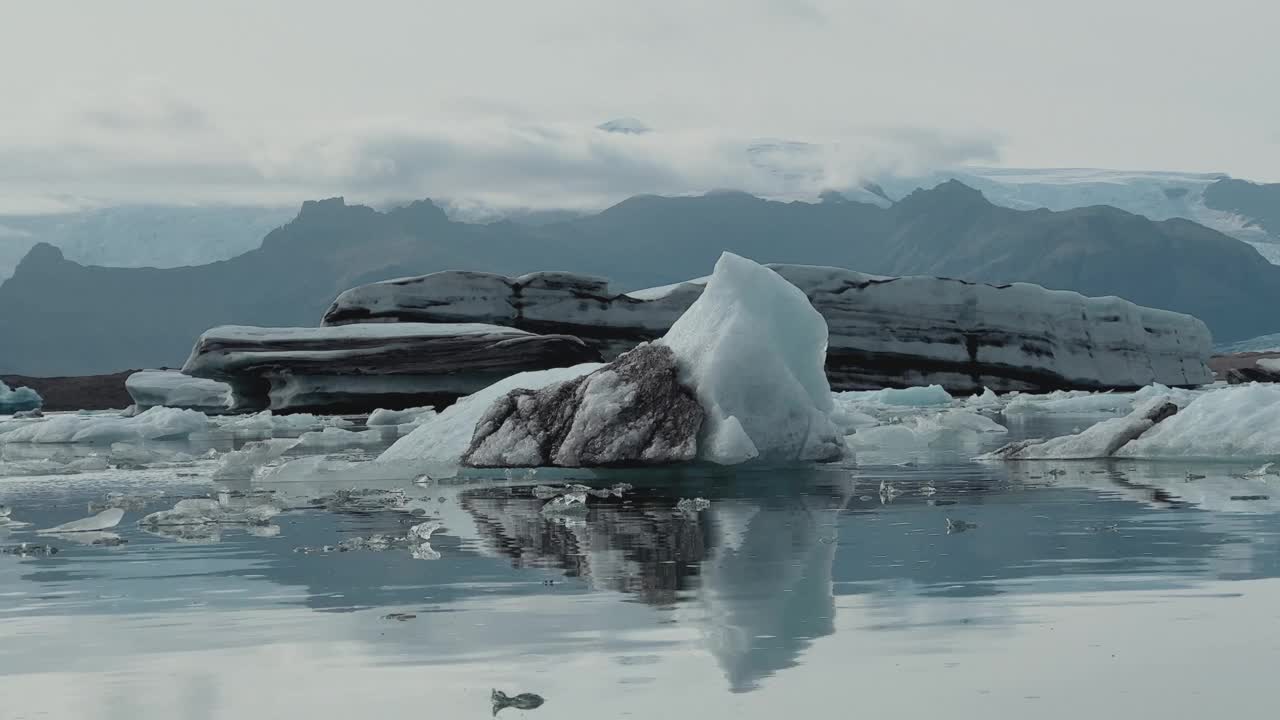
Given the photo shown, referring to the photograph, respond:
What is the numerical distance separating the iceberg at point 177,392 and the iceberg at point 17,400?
610cm

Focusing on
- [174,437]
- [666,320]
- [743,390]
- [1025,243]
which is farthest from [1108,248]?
[743,390]

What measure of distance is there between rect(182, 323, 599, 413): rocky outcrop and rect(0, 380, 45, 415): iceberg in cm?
1620

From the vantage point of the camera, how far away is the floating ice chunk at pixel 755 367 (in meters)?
9.48

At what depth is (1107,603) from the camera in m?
→ 3.85

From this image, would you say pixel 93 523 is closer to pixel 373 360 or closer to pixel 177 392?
pixel 373 360

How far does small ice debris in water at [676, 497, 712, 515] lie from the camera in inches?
277

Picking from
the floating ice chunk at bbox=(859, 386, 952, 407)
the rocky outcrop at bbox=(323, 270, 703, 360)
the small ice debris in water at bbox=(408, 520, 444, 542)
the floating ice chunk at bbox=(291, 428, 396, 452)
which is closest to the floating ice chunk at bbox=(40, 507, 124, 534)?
the small ice debris in water at bbox=(408, 520, 444, 542)

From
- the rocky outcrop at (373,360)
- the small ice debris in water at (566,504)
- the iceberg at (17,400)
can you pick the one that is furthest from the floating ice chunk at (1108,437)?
the iceberg at (17,400)

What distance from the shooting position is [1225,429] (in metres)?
9.64

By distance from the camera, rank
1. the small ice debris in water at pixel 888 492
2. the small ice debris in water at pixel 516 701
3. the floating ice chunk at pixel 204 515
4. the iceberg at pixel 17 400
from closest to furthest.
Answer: the small ice debris in water at pixel 516 701, the floating ice chunk at pixel 204 515, the small ice debris in water at pixel 888 492, the iceberg at pixel 17 400

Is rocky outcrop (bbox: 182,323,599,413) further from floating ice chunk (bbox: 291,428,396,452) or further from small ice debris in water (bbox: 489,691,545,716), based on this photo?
small ice debris in water (bbox: 489,691,545,716)

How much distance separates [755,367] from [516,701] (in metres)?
7.03

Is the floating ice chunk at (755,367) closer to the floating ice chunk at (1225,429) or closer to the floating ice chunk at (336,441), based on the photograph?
the floating ice chunk at (1225,429)

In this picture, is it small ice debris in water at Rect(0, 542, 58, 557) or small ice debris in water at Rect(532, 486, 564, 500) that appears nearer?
small ice debris in water at Rect(0, 542, 58, 557)
